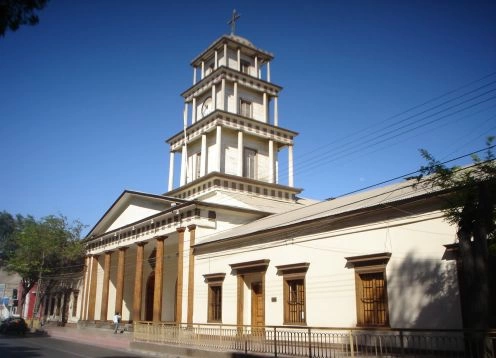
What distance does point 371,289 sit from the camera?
16109 mm

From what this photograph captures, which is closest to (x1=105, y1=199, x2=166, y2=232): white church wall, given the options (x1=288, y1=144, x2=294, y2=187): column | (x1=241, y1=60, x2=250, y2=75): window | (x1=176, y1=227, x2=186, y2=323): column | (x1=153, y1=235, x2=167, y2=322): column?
(x1=153, y1=235, x2=167, y2=322): column

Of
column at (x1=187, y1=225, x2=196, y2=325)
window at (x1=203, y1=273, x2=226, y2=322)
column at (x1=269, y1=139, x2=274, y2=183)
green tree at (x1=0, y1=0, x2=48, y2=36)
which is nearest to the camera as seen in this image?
green tree at (x1=0, y1=0, x2=48, y2=36)

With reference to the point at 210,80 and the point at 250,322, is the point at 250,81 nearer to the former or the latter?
the point at 210,80

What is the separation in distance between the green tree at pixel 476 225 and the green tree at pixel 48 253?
122 ft

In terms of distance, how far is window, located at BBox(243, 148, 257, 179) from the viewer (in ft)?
107

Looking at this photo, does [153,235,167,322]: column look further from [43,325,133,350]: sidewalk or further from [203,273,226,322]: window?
[203,273,226,322]: window

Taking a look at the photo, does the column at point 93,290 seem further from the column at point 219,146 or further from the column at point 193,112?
the column at point 219,146

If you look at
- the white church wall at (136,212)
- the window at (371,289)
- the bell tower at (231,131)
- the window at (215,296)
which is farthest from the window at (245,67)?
the window at (371,289)

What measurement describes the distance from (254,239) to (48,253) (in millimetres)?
27579

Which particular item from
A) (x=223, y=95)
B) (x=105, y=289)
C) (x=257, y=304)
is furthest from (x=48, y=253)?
(x=257, y=304)

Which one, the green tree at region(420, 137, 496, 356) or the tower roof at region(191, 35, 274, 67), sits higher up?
the tower roof at region(191, 35, 274, 67)

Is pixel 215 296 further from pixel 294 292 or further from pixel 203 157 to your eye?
pixel 203 157

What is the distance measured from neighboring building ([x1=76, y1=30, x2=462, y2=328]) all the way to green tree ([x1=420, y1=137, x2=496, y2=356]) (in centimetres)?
240

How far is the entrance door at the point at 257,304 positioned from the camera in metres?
21.2
